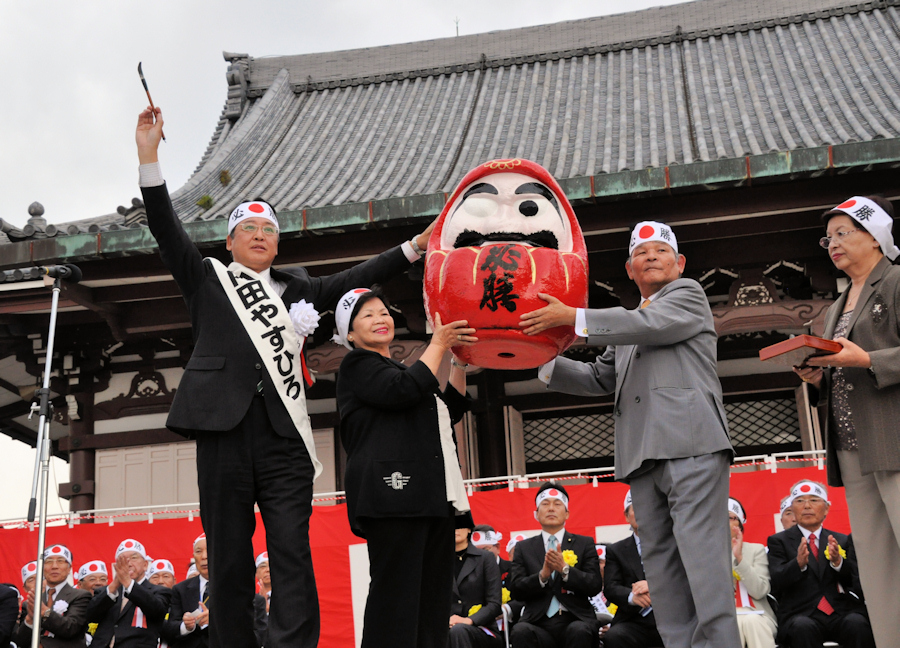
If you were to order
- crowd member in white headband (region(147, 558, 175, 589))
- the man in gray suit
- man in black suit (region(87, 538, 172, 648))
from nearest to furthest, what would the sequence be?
1. the man in gray suit
2. man in black suit (region(87, 538, 172, 648))
3. crowd member in white headband (region(147, 558, 175, 589))

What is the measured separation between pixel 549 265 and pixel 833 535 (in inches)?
134

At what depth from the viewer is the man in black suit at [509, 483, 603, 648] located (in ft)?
19.1

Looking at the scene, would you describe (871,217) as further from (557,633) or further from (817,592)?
(557,633)

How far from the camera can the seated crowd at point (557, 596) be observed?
5.46m

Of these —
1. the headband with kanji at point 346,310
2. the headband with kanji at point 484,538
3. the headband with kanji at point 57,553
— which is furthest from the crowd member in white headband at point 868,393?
the headband with kanji at point 57,553

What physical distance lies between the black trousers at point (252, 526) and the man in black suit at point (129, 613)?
3.30 meters

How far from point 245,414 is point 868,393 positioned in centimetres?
246

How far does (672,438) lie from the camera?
346 centimetres

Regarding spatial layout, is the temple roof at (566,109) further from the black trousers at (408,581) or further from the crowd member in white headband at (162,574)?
the black trousers at (408,581)

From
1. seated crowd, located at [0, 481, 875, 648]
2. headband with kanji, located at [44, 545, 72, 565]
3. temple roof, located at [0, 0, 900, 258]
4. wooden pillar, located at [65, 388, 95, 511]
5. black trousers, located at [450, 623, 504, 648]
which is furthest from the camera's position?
wooden pillar, located at [65, 388, 95, 511]

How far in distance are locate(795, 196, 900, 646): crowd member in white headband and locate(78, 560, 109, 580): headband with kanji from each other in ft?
18.9

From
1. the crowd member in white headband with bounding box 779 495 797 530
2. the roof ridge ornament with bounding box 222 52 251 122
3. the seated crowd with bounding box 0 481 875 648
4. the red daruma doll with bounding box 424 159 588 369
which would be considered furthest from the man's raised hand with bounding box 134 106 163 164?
the roof ridge ornament with bounding box 222 52 251 122

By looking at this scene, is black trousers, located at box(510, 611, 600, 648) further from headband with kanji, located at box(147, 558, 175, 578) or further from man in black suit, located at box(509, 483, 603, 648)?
headband with kanji, located at box(147, 558, 175, 578)

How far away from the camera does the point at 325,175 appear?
10266 mm
